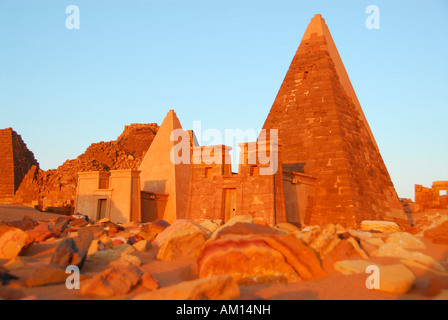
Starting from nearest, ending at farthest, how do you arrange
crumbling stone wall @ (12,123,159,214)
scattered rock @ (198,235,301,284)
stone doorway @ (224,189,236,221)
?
scattered rock @ (198,235,301,284), stone doorway @ (224,189,236,221), crumbling stone wall @ (12,123,159,214)

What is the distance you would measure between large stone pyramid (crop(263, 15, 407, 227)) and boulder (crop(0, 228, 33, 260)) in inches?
342

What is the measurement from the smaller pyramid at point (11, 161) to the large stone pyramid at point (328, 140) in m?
25.2

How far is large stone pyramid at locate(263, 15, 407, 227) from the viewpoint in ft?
43.0

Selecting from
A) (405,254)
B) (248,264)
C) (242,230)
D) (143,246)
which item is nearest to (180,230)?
(143,246)

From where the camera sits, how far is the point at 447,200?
62.3 ft

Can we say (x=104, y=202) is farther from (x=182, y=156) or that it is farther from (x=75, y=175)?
(x=75, y=175)

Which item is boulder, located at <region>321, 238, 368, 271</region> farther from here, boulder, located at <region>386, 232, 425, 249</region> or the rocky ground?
boulder, located at <region>386, 232, 425, 249</region>

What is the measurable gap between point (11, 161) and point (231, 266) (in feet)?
113

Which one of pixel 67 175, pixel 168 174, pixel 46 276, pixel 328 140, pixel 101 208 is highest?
pixel 328 140

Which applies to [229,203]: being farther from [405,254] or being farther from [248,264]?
[248,264]

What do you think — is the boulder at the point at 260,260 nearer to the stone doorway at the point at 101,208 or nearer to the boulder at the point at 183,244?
the boulder at the point at 183,244

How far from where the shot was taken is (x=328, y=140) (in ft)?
45.8

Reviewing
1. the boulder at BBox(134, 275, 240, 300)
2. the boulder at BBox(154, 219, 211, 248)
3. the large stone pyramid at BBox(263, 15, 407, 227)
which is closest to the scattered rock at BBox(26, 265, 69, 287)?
the boulder at BBox(134, 275, 240, 300)
